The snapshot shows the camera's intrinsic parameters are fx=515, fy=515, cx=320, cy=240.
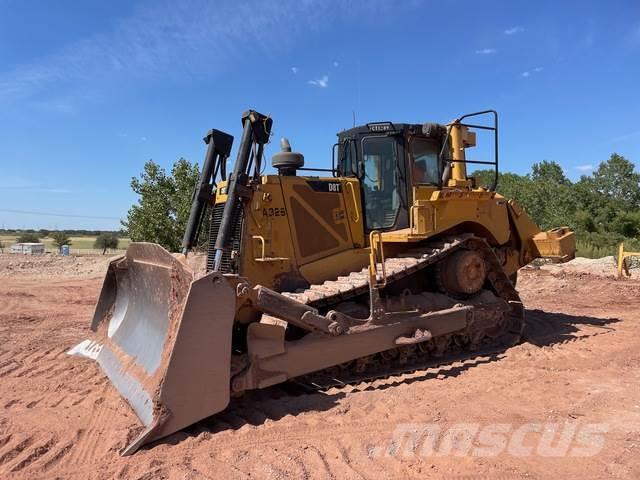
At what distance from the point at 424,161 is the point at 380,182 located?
0.72 metres

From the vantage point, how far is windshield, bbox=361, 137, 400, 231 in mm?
6879

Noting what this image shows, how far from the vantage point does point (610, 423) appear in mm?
4645

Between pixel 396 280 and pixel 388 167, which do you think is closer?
pixel 396 280

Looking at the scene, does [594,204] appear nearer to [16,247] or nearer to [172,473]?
[172,473]

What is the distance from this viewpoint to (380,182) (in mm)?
6957

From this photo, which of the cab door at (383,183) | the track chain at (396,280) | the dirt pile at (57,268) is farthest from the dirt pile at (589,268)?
the dirt pile at (57,268)

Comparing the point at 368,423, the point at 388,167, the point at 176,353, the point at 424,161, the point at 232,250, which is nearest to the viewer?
the point at 176,353

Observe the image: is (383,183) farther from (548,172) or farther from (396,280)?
(548,172)

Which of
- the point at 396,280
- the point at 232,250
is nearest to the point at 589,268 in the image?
the point at 396,280

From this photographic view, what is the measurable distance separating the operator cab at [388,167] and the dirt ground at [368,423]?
6.95 ft

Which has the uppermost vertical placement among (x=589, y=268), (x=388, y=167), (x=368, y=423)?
(x=388, y=167)

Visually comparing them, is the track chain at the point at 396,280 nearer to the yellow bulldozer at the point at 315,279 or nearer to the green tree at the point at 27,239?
the yellow bulldozer at the point at 315,279

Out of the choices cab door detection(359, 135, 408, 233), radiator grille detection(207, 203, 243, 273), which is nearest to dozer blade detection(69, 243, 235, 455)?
radiator grille detection(207, 203, 243, 273)

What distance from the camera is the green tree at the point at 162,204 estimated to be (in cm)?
2005
